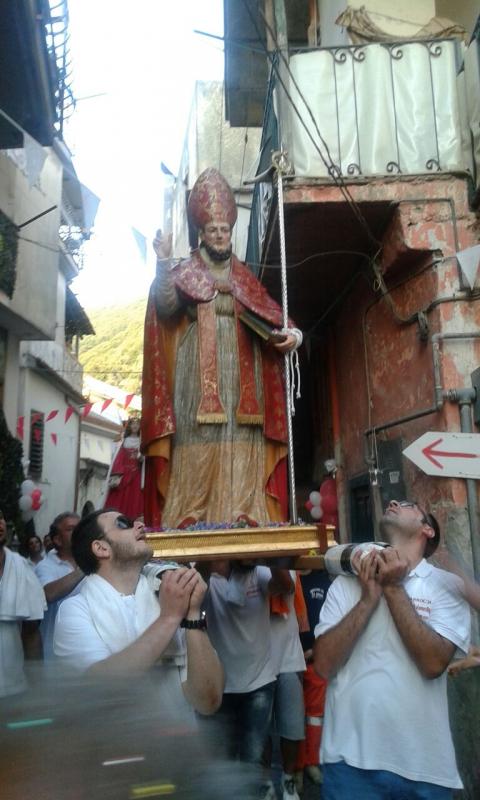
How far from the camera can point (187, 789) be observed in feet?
3.04

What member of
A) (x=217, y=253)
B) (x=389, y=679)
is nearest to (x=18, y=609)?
(x=389, y=679)

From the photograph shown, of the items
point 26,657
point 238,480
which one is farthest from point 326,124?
point 26,657

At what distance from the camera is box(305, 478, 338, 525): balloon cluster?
27.1 ft

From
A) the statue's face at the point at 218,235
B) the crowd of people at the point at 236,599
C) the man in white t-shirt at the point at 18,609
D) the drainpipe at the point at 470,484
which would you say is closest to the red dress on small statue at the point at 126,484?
the crowd of people at the point at 236,599

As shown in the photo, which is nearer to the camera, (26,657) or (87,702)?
(87,702)

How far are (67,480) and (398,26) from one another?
493 inches

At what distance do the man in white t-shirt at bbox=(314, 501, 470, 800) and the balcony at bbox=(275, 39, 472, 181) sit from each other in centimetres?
406

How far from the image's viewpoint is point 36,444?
1402 cm

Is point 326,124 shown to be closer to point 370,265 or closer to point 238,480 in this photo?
point 370,265

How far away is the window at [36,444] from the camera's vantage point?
13.7 m

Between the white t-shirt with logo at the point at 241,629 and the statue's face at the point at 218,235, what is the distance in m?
1.77

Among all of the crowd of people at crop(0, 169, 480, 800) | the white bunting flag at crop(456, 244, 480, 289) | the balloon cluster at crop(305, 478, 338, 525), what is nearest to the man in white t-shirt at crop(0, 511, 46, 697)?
the crowd of people at crop(0, 169, 480, 800)

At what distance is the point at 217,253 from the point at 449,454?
1818mm

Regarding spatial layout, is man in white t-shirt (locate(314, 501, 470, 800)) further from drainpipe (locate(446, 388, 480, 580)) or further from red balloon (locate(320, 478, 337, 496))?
red balloon (locate(320, 478, 337, 496))
